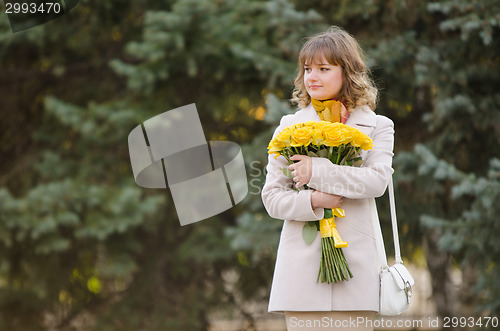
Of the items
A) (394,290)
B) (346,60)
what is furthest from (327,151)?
(394,290)

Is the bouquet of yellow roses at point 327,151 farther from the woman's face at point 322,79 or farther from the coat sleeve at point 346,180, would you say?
the woman's face at point 322,79

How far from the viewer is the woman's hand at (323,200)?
2.22 meters

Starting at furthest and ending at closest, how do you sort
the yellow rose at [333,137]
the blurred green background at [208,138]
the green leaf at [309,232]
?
the blurred green background at [208,138] < the green leaf at [309,232] < the yellow rose at [333,137]

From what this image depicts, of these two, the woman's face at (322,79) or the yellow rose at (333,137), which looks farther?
the woman's face at (322,79)

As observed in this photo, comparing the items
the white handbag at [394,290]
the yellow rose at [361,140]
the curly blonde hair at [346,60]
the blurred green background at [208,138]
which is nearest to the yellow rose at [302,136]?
the yellow rose at [361,140]

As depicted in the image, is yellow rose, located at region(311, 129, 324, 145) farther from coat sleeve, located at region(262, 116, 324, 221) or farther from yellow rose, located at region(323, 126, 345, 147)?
coat sleeve, located at region(262, 116, 324, 221)

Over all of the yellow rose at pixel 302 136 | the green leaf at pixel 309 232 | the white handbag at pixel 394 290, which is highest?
the yellow rose at pixel 302 136

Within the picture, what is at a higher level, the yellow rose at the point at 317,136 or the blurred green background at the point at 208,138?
the yellow rose at the point at 317,136

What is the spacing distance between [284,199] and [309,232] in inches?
6.0

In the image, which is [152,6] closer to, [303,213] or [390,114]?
[390,114]

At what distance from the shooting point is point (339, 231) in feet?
7.47

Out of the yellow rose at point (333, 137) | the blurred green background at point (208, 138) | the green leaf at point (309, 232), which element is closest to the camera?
the yellow rose at point (333, 137)

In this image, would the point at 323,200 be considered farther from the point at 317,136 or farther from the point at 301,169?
the point at 317,136

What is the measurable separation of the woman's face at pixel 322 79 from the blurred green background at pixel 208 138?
6.94 feet
